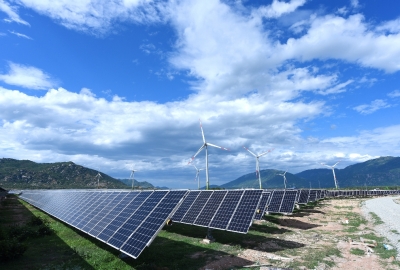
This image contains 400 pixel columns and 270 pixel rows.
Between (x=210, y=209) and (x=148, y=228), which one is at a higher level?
(x=210, y=209)

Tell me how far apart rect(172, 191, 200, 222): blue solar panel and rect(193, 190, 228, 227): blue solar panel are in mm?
2829

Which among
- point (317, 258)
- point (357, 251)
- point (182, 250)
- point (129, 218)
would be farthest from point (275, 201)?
point (129, 218)

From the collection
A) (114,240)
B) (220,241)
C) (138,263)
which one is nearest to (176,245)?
(220,241)

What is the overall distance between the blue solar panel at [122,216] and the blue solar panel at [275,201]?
72.2ft

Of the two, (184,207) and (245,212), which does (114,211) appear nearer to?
(184,207)

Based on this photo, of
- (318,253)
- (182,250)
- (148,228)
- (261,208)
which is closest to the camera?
(148,228)

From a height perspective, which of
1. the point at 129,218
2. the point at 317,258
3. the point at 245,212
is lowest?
the point at 317,258

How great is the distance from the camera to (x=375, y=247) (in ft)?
76.1

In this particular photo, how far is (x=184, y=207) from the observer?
3088 centimetres

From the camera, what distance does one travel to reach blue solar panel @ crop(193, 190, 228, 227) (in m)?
25.2

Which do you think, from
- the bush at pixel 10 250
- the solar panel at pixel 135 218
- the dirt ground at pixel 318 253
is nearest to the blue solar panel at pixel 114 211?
the solar panel at pixel 135 218

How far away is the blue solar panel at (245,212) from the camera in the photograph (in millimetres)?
21898

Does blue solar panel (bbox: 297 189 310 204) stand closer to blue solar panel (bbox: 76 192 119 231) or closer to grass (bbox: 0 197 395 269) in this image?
grass (bbox: 0 197 395 269)

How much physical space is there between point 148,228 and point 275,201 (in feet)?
98.7
